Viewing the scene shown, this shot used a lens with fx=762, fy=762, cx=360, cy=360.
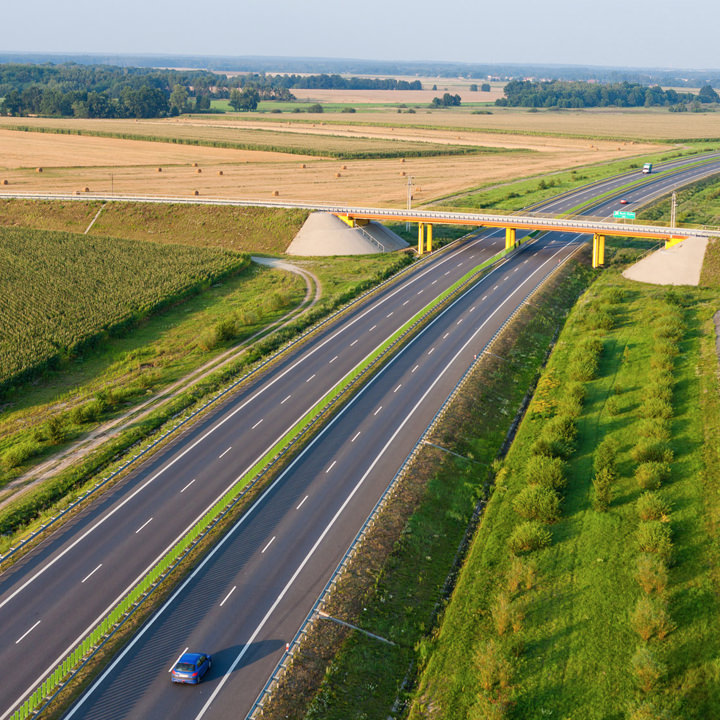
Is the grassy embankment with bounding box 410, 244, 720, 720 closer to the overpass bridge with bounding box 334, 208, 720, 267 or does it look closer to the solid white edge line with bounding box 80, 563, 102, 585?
the solid white edge line with bounding box 80, 563, 102, 585

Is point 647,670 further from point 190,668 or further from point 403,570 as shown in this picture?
point 190,668

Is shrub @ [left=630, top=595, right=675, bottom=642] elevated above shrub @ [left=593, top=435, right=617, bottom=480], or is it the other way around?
shrub @ [left=593, top=435, right=617, bottom=480]

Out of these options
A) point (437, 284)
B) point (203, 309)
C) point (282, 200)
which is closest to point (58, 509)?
point (203, 309)

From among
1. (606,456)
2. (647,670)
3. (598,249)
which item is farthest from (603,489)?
(598,249)

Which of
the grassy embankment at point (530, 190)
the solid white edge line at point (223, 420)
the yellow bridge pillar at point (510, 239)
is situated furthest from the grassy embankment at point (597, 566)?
the grassy embankment at point (530, 190)

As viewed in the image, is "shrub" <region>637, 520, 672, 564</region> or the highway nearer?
the highway

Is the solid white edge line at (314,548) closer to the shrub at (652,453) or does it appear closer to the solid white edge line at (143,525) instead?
the solid white edge line at (143,525)

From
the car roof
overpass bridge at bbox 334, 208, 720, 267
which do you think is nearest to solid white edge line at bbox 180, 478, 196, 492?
the car roof
